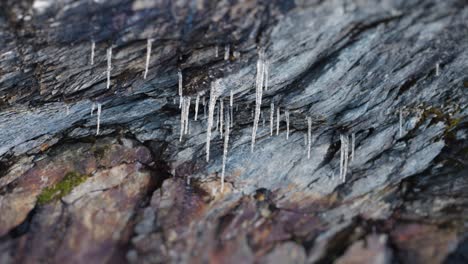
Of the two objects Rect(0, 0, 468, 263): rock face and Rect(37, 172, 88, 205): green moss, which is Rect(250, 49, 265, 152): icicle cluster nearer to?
Rect(0, 0, 468, 263): rock face

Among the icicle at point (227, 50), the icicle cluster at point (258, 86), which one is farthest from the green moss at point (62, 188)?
the icicle at point (227, 50)

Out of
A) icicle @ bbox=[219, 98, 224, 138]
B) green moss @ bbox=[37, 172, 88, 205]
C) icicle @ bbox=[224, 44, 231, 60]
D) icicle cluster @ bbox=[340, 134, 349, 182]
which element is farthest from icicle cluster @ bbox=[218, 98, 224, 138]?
green moss @ bbox=[37, 172, 88, 205]

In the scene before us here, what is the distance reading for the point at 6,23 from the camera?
8273 millimetres

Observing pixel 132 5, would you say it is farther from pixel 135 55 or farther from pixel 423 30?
pixel 423 30

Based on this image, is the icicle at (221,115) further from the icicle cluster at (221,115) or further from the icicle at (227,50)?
the icicle at (227,50)

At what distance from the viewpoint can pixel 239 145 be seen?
13117 millimetres

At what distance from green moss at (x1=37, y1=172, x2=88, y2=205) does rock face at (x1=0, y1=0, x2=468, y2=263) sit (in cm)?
4

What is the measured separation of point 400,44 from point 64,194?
32.8 feet

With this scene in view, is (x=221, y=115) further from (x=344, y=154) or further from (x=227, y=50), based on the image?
(x=344, y=154)

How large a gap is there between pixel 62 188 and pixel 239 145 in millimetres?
5419

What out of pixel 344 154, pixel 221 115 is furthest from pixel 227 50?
pixel 344 154

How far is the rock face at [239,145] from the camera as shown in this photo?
9.58m

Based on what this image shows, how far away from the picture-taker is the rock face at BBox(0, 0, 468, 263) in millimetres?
9578

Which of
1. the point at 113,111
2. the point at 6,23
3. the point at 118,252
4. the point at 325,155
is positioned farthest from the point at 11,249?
the point at 325,155
